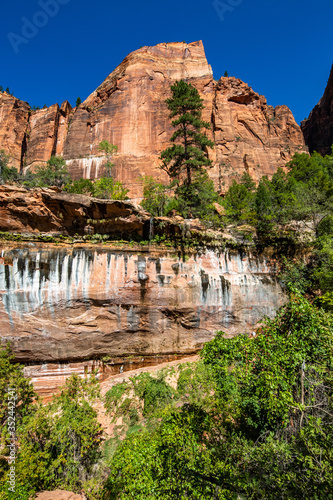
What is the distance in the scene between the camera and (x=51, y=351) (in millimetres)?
12914

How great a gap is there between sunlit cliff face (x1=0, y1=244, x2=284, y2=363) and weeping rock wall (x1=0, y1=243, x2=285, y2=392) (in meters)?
0.05

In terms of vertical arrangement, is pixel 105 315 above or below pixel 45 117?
below

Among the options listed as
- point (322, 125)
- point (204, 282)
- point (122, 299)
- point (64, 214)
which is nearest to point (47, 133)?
point (64, 214)

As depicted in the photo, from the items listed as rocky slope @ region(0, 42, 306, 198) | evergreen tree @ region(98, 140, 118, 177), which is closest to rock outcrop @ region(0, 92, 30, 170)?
rocky slope @ region(0, 42, 306, 198)

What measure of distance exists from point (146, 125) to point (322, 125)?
36.3m

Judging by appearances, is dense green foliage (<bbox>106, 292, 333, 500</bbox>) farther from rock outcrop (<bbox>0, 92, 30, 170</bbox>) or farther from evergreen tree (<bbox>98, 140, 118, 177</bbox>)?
rock outcrop (<bbox>0, 92, 30, 170</bbox>)

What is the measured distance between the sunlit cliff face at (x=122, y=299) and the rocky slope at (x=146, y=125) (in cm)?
2282

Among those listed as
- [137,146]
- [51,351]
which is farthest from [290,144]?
[51,351]

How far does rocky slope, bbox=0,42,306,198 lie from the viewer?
3866cm

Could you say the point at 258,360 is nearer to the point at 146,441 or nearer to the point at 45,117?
the point at 146,441

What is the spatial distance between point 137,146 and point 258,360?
123 feet

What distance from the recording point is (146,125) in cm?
3919

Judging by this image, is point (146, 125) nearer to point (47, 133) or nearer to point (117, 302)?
point (47, 133)

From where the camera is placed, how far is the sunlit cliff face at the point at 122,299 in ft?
42.2
